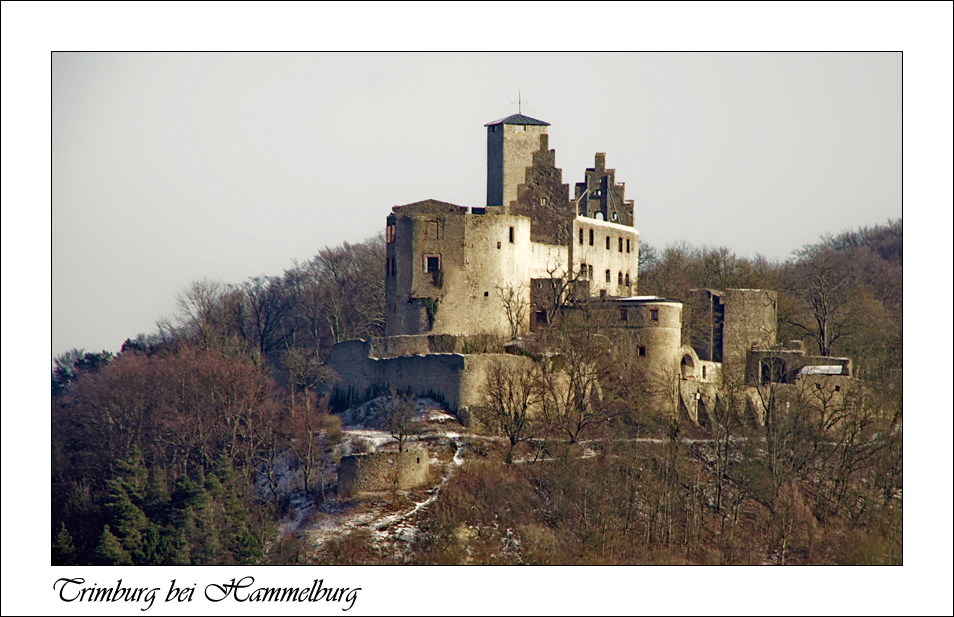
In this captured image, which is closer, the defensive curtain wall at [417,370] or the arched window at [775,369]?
the defensive curtain wall at [417,370]

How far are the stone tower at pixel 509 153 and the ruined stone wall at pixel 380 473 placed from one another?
17.1 meters

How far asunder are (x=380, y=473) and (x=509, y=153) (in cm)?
1942

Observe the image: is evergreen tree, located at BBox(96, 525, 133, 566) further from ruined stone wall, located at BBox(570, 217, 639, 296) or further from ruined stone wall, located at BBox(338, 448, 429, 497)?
ruined stone wall, located at BBox(570, 217, 639, 296)

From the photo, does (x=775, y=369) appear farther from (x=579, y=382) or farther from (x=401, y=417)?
(x=401, y=417)

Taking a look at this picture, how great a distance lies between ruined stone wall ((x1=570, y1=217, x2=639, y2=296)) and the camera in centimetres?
7088

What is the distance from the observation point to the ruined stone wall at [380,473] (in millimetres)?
57344

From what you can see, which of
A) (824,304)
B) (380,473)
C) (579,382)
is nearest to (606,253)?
(824,304)

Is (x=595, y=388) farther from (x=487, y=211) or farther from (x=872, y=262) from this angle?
(x=872, y=262)

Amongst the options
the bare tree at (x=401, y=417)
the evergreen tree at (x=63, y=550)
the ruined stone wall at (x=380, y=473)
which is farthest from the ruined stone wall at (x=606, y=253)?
the evergreen tree at (x=63, y=550)

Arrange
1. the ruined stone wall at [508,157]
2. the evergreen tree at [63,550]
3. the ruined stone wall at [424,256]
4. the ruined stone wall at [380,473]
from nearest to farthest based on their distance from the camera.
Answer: the evergreen tree at [63,550]
the ruined stone wall at [380,473]
the ruined stone wall at [424,256]
the ruined stone wall at [508,157]

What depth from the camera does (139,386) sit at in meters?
69.3

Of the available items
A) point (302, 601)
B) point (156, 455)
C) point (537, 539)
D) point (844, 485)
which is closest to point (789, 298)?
point (844, 485)

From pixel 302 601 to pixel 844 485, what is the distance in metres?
22.0

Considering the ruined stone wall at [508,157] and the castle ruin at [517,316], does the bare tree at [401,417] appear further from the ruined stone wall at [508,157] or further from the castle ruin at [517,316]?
the ruined stone wall at [508,157]
